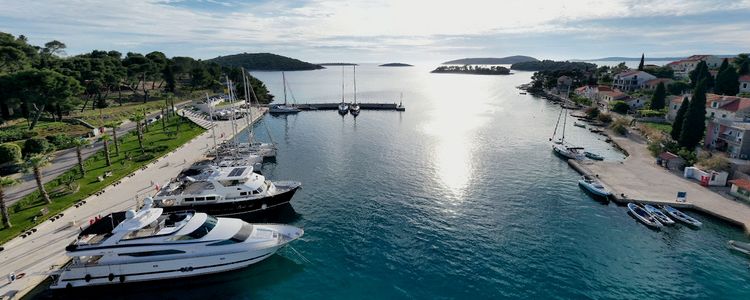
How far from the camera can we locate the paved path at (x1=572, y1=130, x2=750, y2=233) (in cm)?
3922

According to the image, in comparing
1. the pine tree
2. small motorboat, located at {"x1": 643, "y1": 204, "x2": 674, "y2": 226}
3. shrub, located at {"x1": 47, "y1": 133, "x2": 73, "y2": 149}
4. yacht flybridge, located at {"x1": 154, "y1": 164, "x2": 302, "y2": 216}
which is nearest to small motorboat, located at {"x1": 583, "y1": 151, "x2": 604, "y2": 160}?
the pine tree

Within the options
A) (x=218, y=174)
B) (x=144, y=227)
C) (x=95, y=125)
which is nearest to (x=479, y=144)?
(x=218, y=174)

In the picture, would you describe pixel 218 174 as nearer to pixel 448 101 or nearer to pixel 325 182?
pixel 325 182

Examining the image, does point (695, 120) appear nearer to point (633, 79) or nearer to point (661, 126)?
point (661, 126)

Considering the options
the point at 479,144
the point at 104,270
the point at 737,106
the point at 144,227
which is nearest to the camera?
the point at 104,270

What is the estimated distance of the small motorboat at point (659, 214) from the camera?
3722cm

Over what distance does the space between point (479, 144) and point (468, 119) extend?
31.0m

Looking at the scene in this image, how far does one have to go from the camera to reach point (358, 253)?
31.4m

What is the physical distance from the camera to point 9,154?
43.9 meters

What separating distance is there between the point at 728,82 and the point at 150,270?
11604 cm

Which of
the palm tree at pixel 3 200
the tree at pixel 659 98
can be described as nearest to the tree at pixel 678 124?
the tree at pixel 659 98

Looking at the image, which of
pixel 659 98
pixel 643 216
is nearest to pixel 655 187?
pixel 643 216

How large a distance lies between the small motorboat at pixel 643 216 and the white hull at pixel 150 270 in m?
36.1

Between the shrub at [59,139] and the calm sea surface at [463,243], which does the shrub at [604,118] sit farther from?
the shrub at [59,139]
